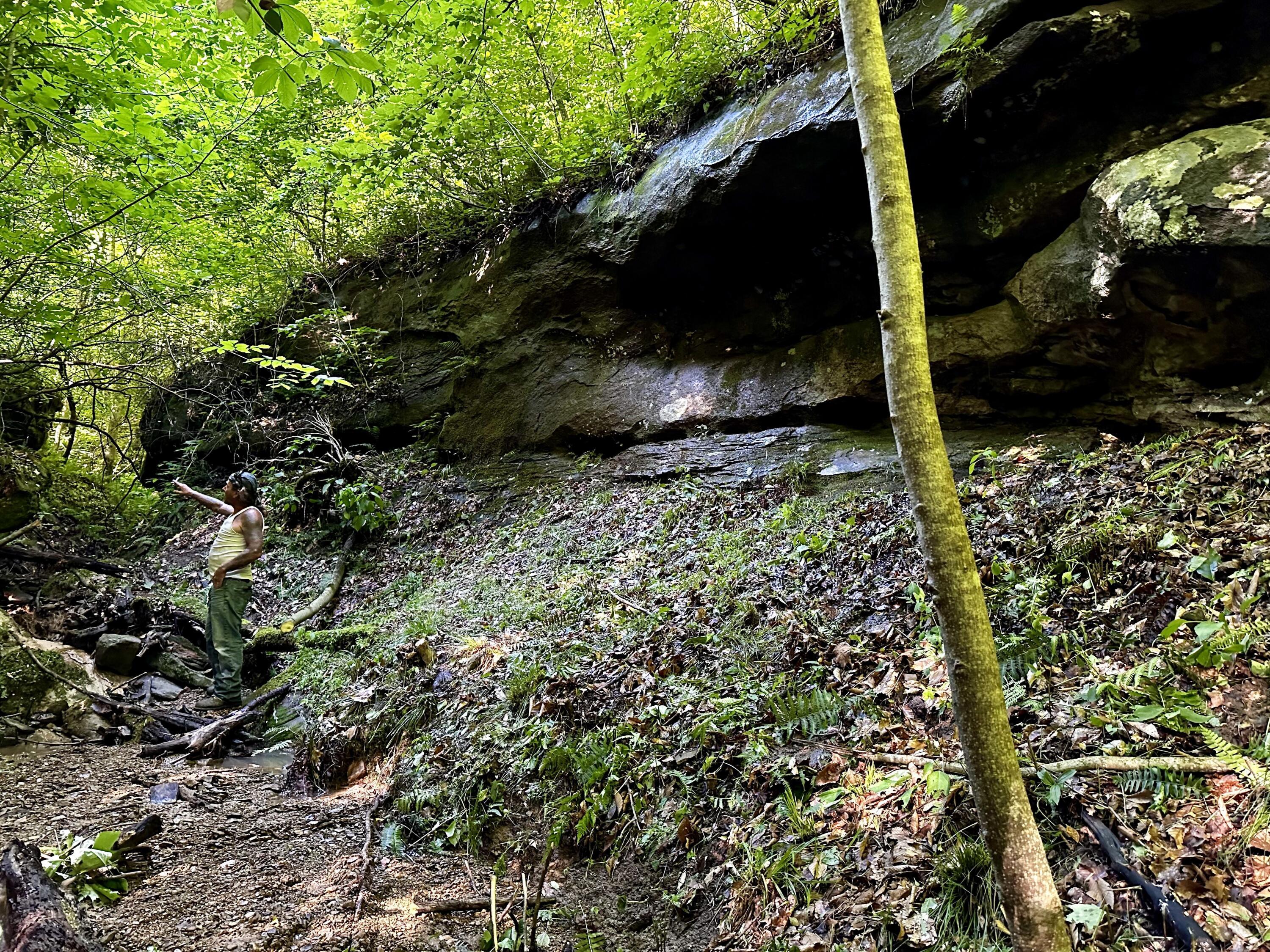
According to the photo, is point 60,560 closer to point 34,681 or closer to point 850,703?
point 34,681

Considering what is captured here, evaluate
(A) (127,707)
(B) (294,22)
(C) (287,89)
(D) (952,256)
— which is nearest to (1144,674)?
(B) (294,22)

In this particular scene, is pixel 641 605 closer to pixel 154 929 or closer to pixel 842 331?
pixel 154 929

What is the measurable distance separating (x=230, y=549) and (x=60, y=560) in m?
3.39

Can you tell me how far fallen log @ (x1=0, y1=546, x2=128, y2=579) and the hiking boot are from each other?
3722 mm

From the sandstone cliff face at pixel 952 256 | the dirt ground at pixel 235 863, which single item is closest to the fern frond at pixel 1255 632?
the sandstone cliff face at pixel 952 256

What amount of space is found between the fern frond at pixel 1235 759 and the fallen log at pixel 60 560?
37.5ft

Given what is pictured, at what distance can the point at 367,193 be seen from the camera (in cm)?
1122

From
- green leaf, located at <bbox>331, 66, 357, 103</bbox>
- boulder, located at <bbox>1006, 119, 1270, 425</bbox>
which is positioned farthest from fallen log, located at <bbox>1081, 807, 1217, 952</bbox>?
boulder, located at <bbox>1006, 119, 1270, 425</bbox>

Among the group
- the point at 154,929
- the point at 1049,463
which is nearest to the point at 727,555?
the point at 1049,463

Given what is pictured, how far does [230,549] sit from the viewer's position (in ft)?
22.9

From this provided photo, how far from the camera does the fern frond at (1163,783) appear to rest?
7.71 ft

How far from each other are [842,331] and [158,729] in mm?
8611

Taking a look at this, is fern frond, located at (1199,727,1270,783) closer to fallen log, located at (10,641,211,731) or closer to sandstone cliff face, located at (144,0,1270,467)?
sandstone cliff face, located at (144,0,1270,467)

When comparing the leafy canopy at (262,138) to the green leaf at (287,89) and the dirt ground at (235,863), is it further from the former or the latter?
the dirt ground at (235,863)
